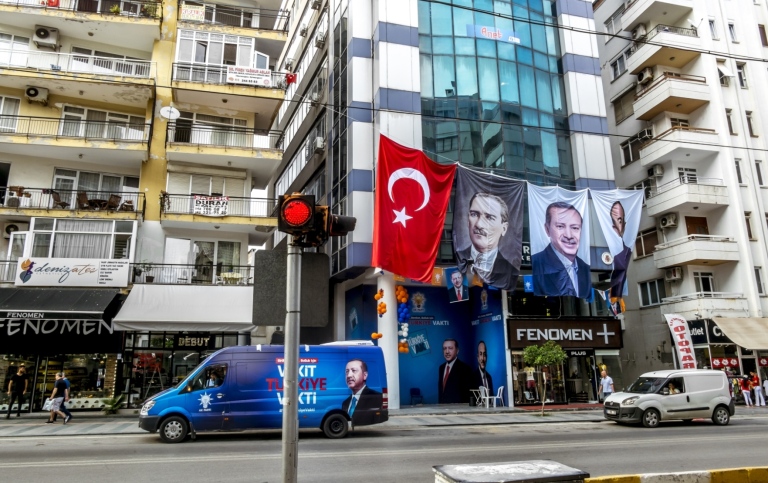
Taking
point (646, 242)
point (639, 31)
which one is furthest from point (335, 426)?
point (639, 31)

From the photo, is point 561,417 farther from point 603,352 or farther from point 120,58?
point 120,58

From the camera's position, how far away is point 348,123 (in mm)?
25438

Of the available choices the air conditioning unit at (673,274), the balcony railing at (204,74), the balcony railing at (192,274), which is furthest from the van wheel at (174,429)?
the air conditioning unit at (673,274)

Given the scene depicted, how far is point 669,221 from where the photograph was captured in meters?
30.4

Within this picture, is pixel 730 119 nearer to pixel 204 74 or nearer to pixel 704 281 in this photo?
pixel 704 281

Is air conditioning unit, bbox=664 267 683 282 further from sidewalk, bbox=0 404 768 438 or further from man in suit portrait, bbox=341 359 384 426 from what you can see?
man in suit portrait, bbox=341 359 384 426

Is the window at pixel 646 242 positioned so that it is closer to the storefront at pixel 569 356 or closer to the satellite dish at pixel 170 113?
the storefront at pixel 569 356

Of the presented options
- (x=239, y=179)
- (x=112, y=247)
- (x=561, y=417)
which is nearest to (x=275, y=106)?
(x=239, y=179)

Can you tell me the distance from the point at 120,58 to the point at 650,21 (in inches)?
1207

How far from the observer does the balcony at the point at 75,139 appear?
23188mm

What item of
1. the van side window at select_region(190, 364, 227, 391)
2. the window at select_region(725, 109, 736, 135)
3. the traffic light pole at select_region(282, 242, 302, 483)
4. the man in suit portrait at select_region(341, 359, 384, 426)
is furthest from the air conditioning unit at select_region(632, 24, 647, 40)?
the traffic light pole at select_region(282, 242, 302, 483)

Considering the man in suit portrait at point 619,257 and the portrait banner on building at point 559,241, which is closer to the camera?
the portrait banner on building at point 559,241

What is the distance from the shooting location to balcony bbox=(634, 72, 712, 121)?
100 ft

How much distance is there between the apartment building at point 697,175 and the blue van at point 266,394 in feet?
66.0
